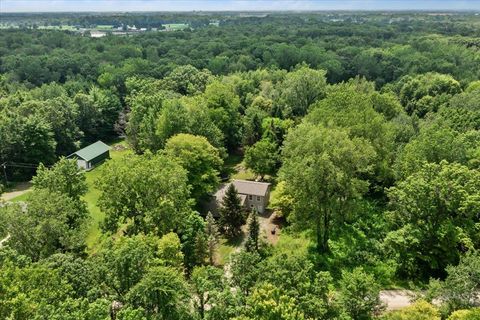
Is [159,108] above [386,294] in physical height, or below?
above

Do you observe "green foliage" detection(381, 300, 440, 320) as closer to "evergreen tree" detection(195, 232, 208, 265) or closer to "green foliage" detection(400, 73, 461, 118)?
"evergreen tree" detection(195, 232, 208, 265)

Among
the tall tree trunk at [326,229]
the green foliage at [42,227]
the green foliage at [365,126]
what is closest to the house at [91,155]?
the green foliage at [42,227]

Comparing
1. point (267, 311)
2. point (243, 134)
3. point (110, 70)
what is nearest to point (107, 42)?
point (110, 70)

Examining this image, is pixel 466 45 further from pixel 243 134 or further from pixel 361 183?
Answer: pixel 361 183

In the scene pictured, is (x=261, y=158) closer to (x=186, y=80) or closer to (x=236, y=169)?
(x=236, y=169)

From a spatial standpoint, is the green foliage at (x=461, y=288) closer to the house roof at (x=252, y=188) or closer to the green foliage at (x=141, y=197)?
the green foliage at (x=141, y=197)

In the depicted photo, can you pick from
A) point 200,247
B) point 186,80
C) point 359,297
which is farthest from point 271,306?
point 186,80
